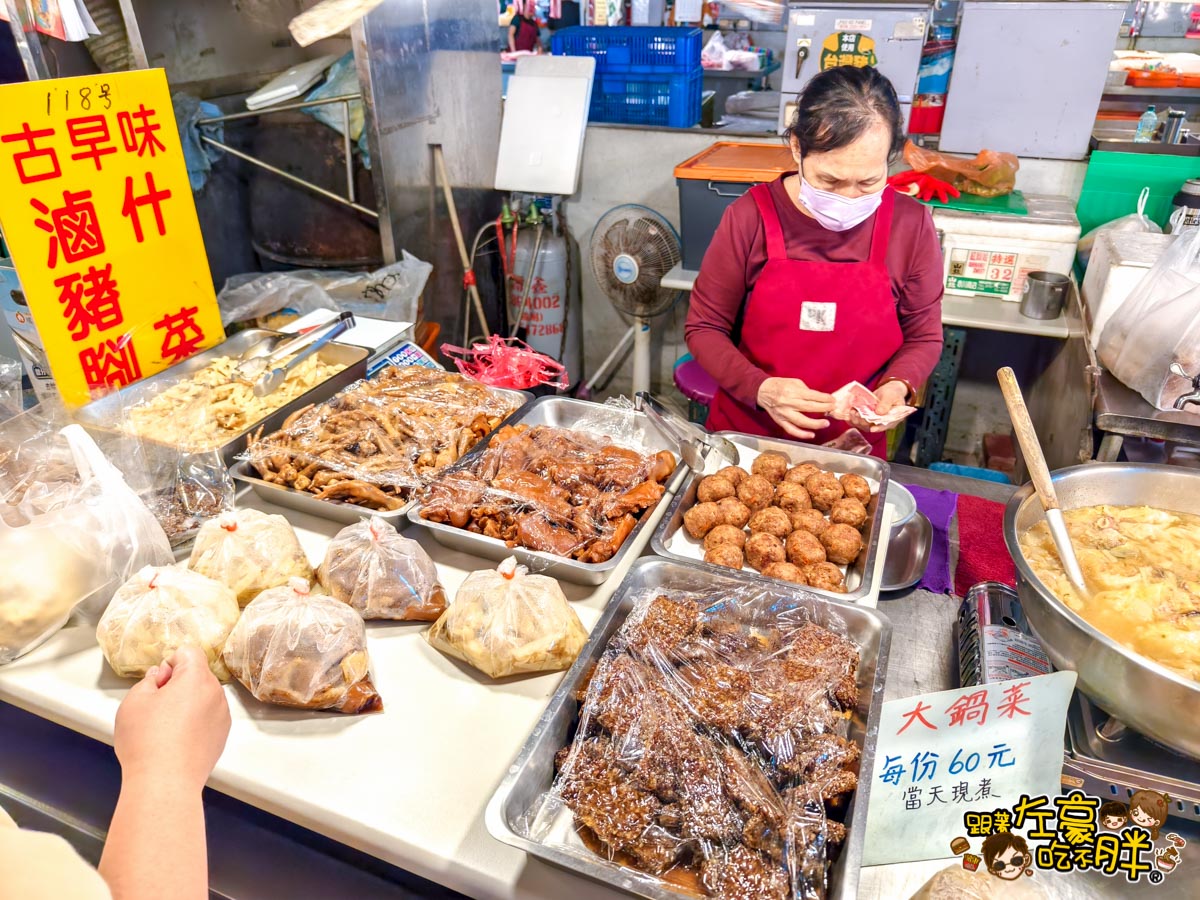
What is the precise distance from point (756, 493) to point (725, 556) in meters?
0.24

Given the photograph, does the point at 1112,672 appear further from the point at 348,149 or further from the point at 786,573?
the point at 348,149

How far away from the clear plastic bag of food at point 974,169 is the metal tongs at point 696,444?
2242 millimetres

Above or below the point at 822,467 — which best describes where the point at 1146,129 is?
above

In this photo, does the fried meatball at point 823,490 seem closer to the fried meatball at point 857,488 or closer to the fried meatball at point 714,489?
the fried meatball at point 857,488

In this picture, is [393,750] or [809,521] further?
[809,521]

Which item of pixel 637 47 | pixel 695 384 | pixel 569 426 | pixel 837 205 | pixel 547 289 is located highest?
pixel 637 47

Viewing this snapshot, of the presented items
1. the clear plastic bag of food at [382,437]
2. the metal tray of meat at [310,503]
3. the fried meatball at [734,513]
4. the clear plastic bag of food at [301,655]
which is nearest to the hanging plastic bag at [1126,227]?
the fried meatball at [734,513]

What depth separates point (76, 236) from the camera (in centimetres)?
201

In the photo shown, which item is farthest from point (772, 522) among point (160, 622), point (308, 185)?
point (308, 185)

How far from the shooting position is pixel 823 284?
2184 millimetres

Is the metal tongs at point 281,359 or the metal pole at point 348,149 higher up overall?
the metal pole at point 348,149

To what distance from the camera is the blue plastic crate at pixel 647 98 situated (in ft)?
13.7

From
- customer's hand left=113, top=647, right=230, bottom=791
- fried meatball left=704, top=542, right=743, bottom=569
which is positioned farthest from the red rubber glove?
customer's hand left=113, top=647, right=230, bottom=791

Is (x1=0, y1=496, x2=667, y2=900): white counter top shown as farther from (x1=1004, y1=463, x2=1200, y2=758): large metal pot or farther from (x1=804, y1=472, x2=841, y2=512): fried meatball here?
(x1=1004, y1=463, x2=1200, y2=758): large metal pot
